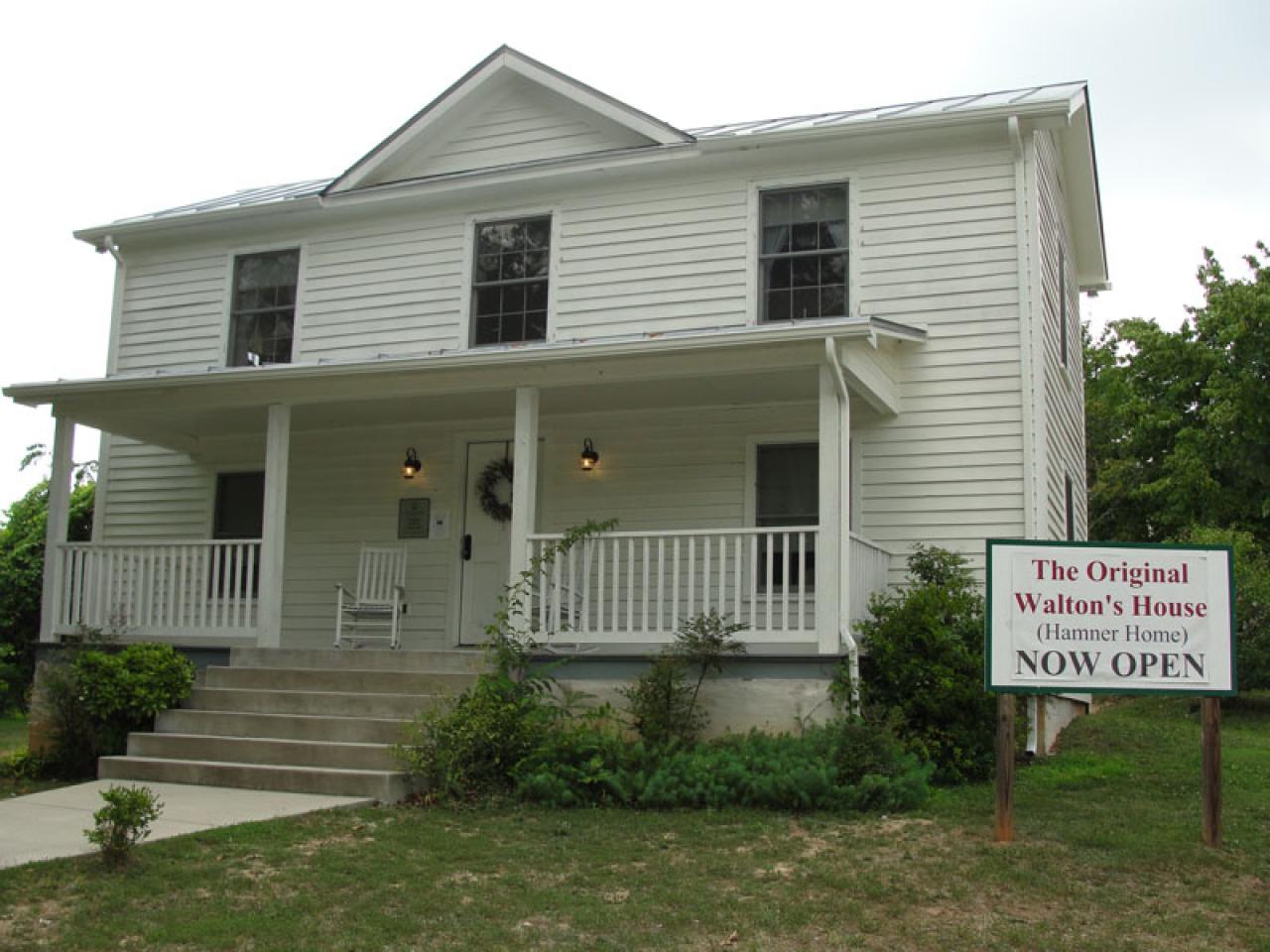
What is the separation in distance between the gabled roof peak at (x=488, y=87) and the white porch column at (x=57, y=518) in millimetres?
3785

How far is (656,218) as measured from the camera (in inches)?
497

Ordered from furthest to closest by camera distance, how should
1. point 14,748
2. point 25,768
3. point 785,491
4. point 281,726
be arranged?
point 14,748, point 785,491, point 25,768, point 281,726

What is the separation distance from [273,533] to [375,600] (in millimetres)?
1400

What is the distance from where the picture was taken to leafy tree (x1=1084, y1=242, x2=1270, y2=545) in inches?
862

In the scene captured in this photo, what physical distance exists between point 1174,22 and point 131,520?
39.8 feet

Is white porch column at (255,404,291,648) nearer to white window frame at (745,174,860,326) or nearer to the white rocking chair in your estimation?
the white rocking chair

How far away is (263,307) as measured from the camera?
14.1 meters

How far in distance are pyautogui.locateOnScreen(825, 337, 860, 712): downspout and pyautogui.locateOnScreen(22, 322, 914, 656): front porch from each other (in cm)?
2

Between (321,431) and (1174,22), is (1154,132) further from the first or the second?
(321,431)

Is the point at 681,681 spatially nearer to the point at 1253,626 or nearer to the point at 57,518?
the point at 57,518

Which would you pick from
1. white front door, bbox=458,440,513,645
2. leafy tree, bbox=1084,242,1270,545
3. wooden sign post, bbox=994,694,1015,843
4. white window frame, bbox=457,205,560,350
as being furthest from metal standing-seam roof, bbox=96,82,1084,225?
leafy tree, bbox=1084,242,1270,545

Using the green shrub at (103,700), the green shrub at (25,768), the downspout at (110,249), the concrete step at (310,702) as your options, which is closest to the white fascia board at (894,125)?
the concrete step at (310,702)

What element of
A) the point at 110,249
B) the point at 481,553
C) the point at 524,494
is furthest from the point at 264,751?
the point at 110,249

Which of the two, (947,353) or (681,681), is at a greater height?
(947,353)
